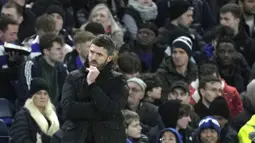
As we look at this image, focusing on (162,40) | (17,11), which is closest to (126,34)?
(162,40)

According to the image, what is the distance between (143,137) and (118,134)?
10.3 feet

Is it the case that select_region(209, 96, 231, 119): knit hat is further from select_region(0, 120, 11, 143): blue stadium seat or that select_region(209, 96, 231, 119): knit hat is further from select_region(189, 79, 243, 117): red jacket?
select_region(0, 120, 11, 143): blue stadium seat

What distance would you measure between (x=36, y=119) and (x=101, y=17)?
3.44m

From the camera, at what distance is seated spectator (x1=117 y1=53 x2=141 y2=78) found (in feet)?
45.9

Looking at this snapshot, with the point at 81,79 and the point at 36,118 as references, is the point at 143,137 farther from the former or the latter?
the point at 81,79

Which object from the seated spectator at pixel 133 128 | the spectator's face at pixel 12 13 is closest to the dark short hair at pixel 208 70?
the seated spectator at pixel 133 128

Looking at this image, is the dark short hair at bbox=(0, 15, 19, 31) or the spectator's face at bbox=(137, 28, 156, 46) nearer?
the dark short hair at bbox=(0, 15, 19, 31)

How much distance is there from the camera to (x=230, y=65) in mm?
15305

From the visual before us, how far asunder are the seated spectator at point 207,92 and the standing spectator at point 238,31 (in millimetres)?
2236

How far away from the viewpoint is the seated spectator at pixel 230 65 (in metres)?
15.3

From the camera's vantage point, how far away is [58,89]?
1340 cm

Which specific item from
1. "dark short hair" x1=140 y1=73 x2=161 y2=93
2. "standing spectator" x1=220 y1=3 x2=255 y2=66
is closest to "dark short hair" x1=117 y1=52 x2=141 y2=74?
"dark short hair" x1=140 y1=73 x2=161 y2=93

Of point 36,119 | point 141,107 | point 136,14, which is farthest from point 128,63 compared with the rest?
point 136,14

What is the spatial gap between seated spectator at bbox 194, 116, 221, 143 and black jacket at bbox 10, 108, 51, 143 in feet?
6.64
